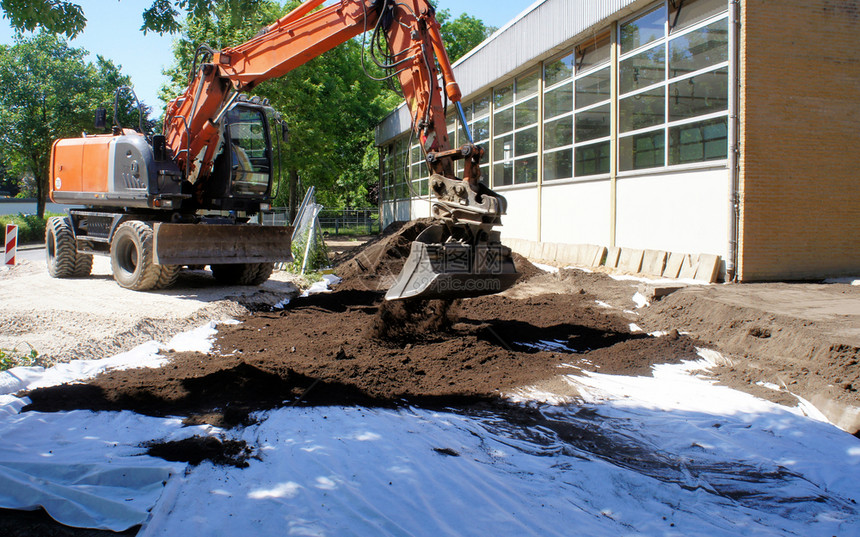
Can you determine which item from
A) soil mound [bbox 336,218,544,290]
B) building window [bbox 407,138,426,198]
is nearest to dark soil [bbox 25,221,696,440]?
soil mound [bbox 336,218,544,290]

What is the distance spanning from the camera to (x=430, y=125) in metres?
7.07

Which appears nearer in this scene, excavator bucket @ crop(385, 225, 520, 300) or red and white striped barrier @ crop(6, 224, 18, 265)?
excavator bucket @ crop(385, 225, 520, 300)

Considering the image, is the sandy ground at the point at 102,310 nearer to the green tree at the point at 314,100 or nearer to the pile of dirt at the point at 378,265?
the pile of dirt at the point at 378,265

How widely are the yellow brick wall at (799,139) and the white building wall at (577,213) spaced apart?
3.63 metres

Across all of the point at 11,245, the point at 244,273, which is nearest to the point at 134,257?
the point at 244,273

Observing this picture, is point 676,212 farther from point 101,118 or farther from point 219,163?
point 101,118

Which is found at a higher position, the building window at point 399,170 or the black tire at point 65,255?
the building window at point 399,170

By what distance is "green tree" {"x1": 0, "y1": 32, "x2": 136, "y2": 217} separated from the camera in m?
28.5

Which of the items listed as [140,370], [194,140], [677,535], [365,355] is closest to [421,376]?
[365,355]

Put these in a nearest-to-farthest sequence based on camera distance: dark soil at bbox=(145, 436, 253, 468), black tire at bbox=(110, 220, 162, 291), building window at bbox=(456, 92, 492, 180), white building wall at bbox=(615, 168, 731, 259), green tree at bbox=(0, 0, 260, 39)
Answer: dark soil at bbox=(145, 436, 253, 468) → green tree at bbox=(0, 0, 260, 39) → white building wall at bbox=(615, 168, 731, 259) → black tire at bbox=(110, 220, 162, 291) → building window at bbox=(456, 92, 492, 180)

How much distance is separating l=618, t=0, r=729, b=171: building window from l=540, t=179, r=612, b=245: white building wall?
3.39 ft

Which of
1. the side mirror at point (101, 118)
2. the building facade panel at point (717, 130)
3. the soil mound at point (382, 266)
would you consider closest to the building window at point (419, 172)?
the soil mound at point (382, 266)

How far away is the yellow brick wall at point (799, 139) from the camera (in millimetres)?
9500

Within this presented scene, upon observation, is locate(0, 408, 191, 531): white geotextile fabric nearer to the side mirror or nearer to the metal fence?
the side mirror
